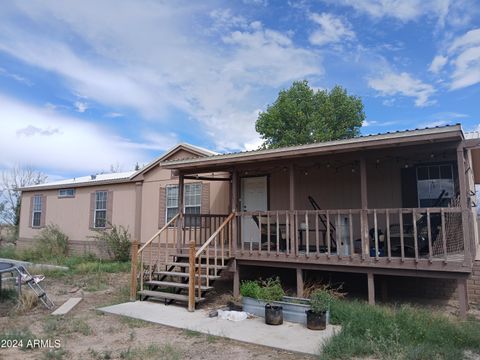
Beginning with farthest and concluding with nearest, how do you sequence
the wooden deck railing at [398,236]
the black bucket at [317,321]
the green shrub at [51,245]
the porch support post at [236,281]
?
the green shrub at [51,245] → the porch support post at [236,281] → the wooden deck railing at [398,236] → the black bucket at [317,321]

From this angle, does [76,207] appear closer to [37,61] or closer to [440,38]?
[37,61]

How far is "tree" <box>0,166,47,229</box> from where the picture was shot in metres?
23.3

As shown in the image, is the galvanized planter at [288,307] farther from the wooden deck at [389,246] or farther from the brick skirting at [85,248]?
the brick skirting at [85,248]

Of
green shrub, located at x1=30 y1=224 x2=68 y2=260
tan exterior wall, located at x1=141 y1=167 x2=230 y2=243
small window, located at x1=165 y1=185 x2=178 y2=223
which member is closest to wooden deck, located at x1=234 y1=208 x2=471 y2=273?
small window, located at x1=165 y1=185 x2=178 y2=223

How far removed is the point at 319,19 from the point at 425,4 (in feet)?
10.9

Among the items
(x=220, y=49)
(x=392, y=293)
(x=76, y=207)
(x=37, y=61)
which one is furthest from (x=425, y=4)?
(x=76, y=207)

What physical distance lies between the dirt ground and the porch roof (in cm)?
355

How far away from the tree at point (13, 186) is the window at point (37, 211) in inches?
199

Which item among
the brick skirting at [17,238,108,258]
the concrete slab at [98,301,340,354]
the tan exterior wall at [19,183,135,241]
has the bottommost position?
the concrete slab at [98,301,340,354]

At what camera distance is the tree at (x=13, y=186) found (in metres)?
23.3

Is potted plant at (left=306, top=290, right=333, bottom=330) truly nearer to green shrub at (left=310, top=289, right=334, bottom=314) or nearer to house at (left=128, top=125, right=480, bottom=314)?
green shrub at (left=310, top=289, right=334, bottom=314)

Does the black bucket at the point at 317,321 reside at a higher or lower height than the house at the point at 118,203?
lower

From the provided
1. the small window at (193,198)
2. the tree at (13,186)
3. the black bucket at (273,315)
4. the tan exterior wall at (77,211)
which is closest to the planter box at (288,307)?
the black bucket at (273,315)

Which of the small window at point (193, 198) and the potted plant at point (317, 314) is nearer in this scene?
the potted plant at point (317, 314)
